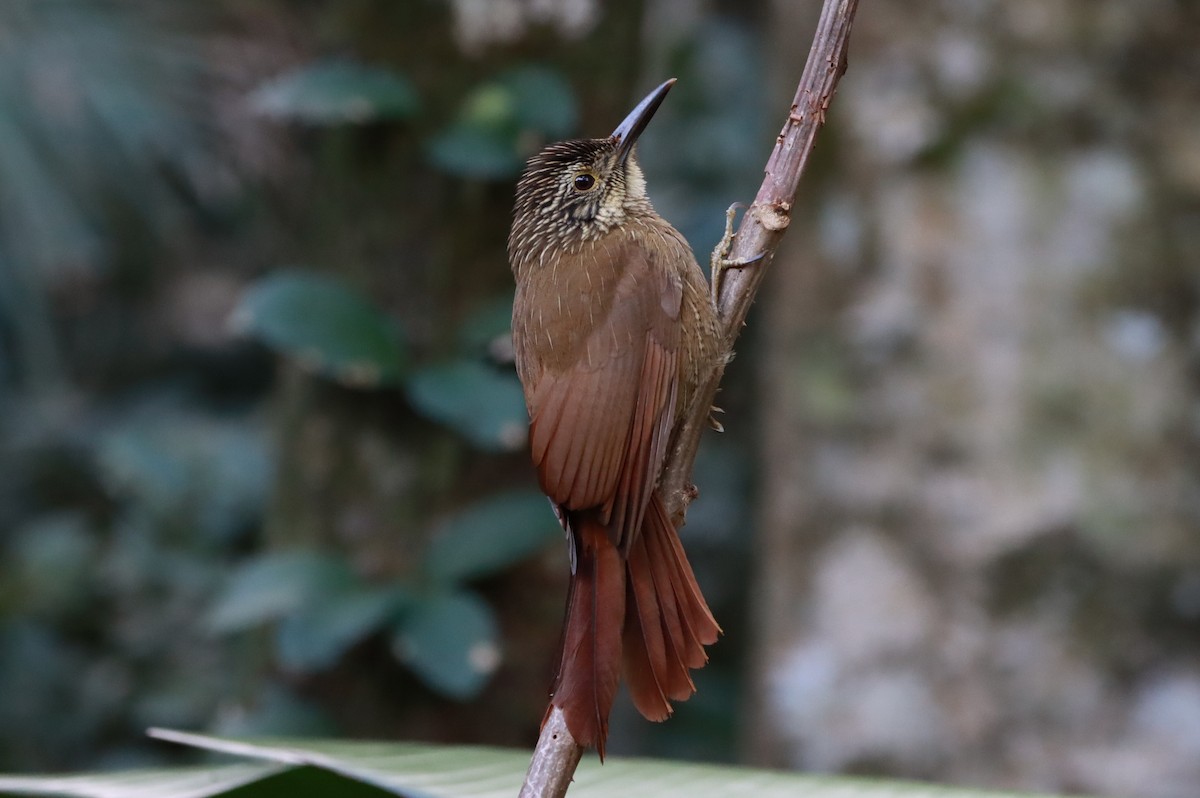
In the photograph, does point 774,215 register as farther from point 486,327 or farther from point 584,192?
point 486,327

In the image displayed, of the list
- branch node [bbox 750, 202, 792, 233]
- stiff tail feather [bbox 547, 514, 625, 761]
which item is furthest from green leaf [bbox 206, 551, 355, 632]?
branch node [bbox 750, 202, 792, 233]

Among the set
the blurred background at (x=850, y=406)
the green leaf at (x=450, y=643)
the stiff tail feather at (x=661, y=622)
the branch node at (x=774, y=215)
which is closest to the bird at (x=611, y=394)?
the stiff tail feather at (x=661, y=622)

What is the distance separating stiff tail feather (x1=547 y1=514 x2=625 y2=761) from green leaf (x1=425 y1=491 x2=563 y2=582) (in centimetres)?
114

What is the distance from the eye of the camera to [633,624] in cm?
143


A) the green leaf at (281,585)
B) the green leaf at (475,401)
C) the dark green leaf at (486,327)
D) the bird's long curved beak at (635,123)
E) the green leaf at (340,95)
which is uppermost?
the green leaf at (340,95)

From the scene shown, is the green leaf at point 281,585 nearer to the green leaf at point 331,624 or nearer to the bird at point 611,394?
the green leaf at point 331,624

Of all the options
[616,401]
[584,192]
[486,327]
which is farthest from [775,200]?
[486,327]

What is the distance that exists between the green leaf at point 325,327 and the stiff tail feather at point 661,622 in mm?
1278

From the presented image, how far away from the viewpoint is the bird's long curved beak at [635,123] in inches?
75.2

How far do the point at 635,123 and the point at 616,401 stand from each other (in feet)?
1.73

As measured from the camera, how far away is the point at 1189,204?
254cm

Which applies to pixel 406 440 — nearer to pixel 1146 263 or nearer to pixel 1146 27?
pixel 1146 263

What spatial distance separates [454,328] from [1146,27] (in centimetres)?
157

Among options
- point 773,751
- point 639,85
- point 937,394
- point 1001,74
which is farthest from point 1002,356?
point 639,85
